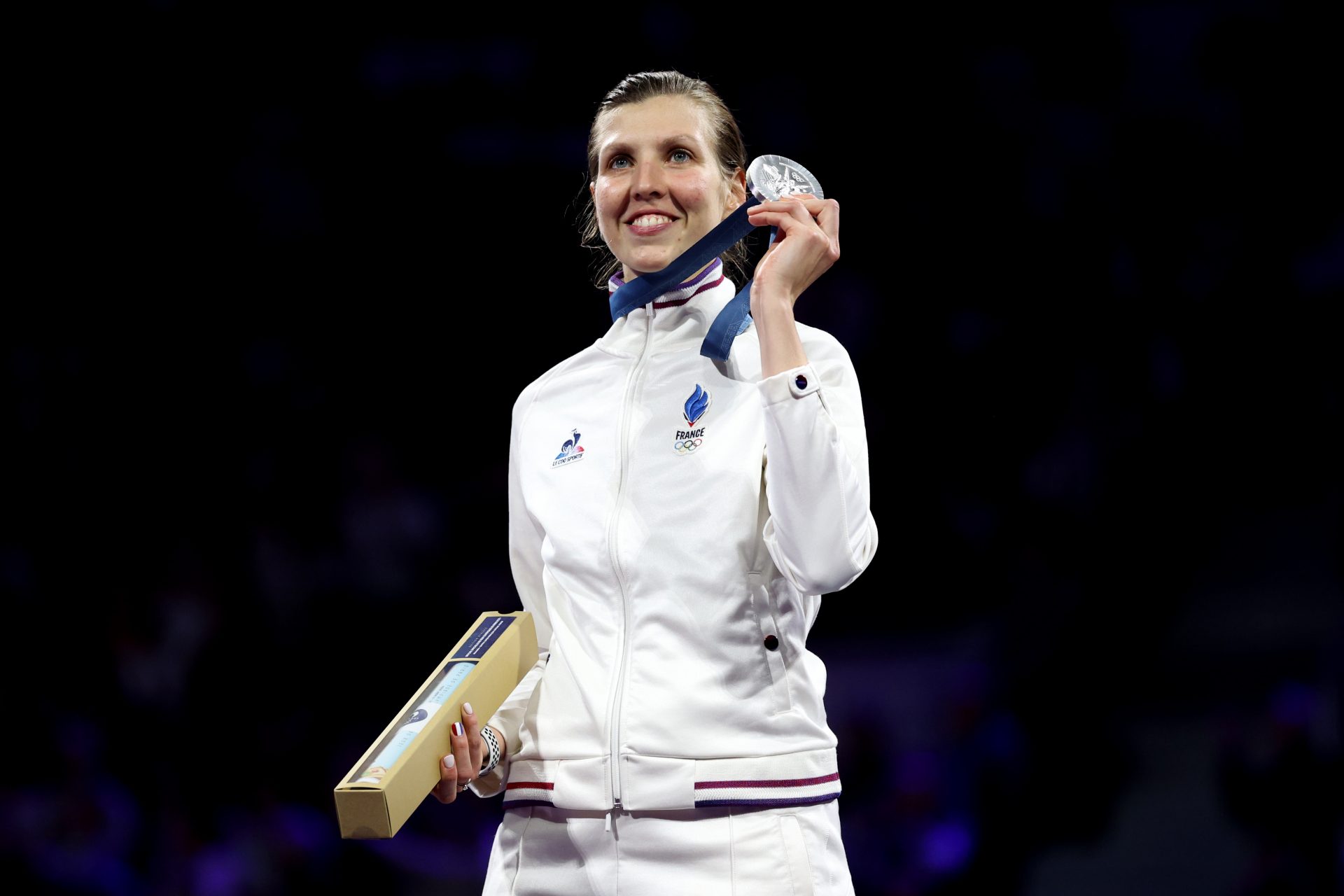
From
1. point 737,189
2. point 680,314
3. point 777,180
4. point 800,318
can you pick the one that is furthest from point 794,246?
point 800,318

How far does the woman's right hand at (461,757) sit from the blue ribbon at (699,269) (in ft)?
1.83

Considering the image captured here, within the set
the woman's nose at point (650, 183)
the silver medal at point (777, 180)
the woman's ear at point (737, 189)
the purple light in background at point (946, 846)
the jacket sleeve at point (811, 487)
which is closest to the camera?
the jacket sleeve at point (811, 487)

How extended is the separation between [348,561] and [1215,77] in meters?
3.14

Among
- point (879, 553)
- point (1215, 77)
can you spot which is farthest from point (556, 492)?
point (1215, 77)

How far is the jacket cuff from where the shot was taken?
1415 mm

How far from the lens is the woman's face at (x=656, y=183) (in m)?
1.78

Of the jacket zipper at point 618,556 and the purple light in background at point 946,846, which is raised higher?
the jacket zipper at point 618,556

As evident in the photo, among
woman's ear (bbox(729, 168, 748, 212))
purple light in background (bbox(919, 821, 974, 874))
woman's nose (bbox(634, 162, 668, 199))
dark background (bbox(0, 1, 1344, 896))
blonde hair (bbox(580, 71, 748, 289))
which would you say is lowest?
purple light in background (bbox(919, 821, 974, 874))

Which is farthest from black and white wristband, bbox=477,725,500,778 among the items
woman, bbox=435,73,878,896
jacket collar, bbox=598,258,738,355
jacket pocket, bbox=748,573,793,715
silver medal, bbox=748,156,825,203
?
silver medal, bbox=748,156,825,203

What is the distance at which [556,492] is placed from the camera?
1.73 meters

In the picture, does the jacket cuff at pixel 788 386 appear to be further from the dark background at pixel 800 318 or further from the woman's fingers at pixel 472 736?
the dark background at pixel 800 318

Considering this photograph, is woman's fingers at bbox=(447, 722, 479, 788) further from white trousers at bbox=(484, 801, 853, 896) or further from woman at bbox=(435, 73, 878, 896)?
white trousers at bbox=(484, 801, 853, 896)

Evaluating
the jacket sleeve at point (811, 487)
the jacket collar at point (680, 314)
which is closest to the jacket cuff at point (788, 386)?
the jacket sleeve at point (811, 487)

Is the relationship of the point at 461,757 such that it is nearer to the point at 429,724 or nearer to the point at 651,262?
the point at 429,724
